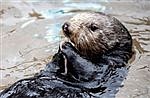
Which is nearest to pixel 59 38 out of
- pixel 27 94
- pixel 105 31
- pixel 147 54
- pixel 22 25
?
pixel 22 25

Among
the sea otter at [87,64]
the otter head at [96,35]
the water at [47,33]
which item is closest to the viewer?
the sea otter at [87,64]

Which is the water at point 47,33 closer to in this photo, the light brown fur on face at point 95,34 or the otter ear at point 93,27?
the light brown fur on face at point 95,34

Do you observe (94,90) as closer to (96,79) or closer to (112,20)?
(96,79)

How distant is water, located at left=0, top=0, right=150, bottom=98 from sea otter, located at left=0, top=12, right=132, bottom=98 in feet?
0.56

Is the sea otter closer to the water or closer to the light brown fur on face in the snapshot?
the light brown fur on face

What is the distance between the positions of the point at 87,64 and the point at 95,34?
0.30 meters

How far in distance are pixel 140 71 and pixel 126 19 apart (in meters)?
1.71

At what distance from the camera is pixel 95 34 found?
4473 millimetres

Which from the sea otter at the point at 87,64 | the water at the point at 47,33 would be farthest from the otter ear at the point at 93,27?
the water at the point at 47,33

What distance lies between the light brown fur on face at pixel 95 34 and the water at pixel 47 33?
1.10ft

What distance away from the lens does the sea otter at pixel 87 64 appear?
4.19m

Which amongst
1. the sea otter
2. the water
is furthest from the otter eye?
the water

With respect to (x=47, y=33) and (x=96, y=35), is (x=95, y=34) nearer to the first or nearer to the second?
(x=96, y=35)

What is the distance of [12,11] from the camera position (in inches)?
276
